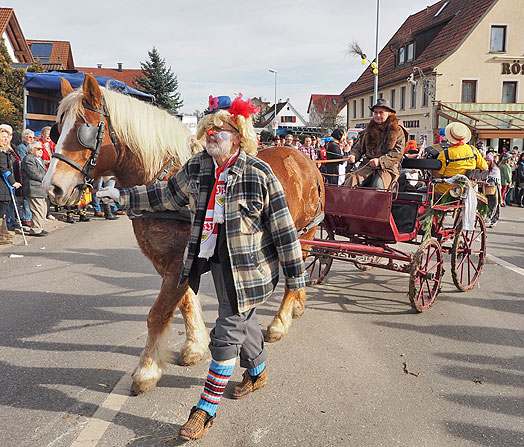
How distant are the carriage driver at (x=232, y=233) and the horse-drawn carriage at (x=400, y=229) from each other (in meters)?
2.02

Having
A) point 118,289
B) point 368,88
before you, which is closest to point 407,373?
point 118,289

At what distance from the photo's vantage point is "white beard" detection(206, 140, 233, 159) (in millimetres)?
3053

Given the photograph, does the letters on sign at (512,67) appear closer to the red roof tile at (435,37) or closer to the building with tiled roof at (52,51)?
the red roof tile at (435,37)


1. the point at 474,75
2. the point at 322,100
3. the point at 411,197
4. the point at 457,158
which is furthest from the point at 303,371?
the point at 322,100

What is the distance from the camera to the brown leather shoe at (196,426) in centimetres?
299

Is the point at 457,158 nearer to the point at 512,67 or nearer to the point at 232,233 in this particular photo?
the point at 232,233

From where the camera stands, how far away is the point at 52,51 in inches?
1784

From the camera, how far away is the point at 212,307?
571 cm

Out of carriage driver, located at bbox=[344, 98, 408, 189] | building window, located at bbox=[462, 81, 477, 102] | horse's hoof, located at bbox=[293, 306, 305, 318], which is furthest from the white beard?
building window, located at bbox=[462, 81, 477, 102]

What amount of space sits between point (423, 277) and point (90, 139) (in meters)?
3.76

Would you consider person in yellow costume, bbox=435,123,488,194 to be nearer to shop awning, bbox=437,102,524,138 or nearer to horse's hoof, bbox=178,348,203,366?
horse's hoof, bbox=178,348,203,366

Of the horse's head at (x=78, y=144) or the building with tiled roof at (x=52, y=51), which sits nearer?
the horse's head at (x=78, y=144)

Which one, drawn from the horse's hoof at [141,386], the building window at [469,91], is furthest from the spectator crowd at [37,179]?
the building window at [469,91]

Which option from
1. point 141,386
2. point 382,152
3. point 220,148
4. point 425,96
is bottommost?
point 141,386
